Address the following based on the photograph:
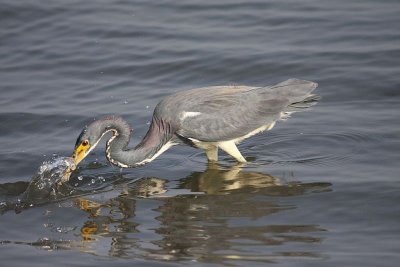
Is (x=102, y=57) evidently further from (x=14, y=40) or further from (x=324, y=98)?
(x=324, y=98)

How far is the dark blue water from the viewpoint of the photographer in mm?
8016

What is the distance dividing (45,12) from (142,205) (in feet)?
29.5

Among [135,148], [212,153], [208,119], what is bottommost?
[212,153]

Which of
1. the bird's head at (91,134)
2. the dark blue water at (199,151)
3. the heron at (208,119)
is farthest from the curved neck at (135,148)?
the dark blue water at (199,151)

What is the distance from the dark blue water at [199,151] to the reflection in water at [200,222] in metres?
0.02

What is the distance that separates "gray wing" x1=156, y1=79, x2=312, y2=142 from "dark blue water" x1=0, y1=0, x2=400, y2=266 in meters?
0.49

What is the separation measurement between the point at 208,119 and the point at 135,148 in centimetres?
94

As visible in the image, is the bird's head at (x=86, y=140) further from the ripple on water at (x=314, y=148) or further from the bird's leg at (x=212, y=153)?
the ripple on water at (x=314, y=148)

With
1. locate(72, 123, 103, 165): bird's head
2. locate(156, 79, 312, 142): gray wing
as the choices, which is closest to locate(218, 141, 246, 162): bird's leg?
locate(156, 79, 312, 142): gray wing

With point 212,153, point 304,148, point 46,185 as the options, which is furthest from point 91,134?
point 304,148

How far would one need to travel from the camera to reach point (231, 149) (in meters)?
10.4

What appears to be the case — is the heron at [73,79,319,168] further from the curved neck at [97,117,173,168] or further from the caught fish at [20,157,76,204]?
the caught fish at [20,157,76,204]

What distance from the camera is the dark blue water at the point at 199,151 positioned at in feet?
26.3

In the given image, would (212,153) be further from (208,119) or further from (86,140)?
(86,140)
